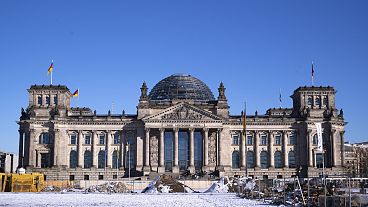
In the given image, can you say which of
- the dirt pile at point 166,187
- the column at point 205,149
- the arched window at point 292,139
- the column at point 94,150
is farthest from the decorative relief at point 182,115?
the dirt pile at point 166,187

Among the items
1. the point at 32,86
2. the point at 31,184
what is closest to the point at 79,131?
the point at 32,86

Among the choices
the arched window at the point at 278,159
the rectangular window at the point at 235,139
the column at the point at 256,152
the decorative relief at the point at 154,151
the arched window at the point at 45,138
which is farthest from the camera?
the arched window at the point at 278,159

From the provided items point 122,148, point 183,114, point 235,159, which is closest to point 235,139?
point 235,159

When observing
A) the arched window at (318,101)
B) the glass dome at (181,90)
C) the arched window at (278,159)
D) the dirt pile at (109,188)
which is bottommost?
the dirt pile at (109,188)

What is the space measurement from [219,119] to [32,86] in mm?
39091

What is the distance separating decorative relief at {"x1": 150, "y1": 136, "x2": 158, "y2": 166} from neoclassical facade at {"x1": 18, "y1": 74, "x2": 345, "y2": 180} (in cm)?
16

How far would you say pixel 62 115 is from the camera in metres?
118

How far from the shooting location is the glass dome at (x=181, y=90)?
128250 millimetres

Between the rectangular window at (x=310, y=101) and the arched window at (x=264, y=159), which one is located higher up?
the rectangular window at (x=310, y=101)

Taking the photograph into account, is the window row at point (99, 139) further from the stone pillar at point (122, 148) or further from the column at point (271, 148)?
the column at point (271, 148)

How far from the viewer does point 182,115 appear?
116 metres

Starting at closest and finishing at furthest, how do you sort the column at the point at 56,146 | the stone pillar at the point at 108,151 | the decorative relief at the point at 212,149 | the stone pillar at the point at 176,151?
the stone pillar at the point at 176,151 → the column at the point at 56,146 → the decorative relief at the point at 212,149 → the stone pillar at the point at 108,151

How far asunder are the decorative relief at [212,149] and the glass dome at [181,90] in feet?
39.3

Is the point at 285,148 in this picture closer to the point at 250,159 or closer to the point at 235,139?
the point at 250,159
